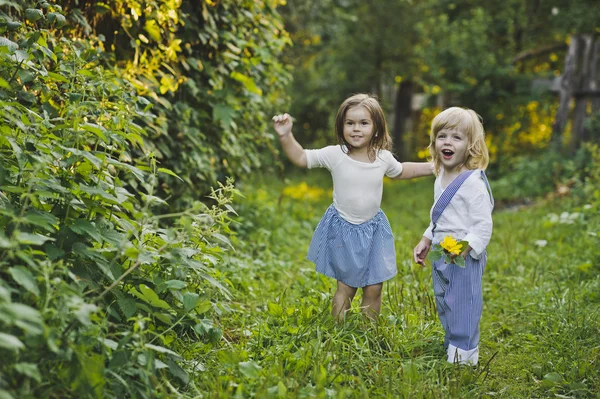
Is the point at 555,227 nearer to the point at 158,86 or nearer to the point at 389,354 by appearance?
the point at 389,354

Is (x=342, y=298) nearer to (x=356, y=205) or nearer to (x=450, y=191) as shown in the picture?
(x=356, y=205)

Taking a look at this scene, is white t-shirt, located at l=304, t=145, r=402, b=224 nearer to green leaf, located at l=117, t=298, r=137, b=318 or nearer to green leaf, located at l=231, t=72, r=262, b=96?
green leaf, located at l=117, t=298, r=137, b=318

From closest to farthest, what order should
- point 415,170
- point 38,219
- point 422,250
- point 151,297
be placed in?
point 38,219 → point 151,297 → point 422,250 → point 415,170

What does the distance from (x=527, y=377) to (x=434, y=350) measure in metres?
0.46

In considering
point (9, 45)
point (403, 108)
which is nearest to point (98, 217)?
point (9, 45)

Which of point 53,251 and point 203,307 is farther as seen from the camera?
point 203,307

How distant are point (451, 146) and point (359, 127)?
487 mm

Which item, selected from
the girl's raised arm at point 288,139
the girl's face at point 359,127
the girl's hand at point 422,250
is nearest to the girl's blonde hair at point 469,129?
the girl's face at point 359,127

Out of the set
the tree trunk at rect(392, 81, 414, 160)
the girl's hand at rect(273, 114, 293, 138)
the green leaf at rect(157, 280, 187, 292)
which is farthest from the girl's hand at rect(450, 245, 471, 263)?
the tree trunk at rect(392, 81, 414, 160)

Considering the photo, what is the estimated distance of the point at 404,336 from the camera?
299 cm

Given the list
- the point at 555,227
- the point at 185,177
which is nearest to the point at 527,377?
the point at 185,177

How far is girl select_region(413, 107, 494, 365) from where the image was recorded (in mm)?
2893

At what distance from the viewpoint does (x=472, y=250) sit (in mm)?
2883

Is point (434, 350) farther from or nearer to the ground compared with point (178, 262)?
nearer to the ground
